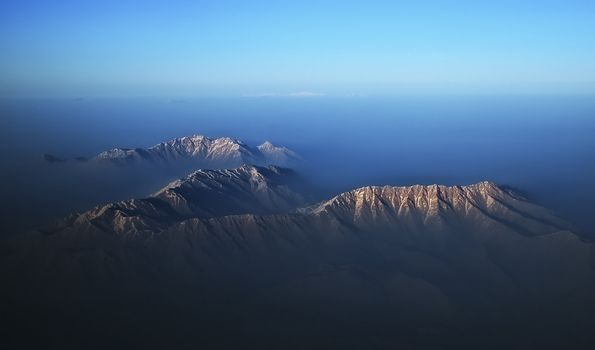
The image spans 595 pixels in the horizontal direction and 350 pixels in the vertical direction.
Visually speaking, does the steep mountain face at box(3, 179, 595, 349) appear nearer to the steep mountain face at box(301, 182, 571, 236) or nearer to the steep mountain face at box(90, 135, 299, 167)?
the steep mountain face at box(301, 182, 571, 236)

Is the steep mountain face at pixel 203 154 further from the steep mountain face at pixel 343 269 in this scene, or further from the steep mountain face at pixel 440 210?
the steep mountain face at pixel 440 210

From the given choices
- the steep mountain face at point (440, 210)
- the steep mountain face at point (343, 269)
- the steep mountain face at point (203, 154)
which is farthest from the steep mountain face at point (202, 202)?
the steep mountain face at point (203, 154)

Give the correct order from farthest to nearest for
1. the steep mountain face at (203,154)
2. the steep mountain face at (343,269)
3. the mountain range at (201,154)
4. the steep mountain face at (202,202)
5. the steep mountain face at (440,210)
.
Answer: the steep mountain face at (203,154) → the mountain range at (201,154) → the steep mountain face at (440,210) → the steep mountain face at (202,202) → the steep mountain face at (343,269)

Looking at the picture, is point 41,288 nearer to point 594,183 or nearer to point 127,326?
point 127,326

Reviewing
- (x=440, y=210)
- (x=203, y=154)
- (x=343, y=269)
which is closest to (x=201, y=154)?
(x=203, y=154)

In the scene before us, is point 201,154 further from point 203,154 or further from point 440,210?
point 440,210
